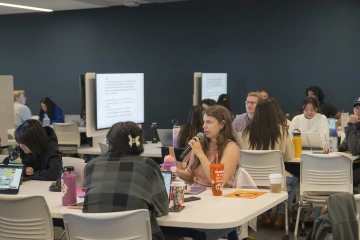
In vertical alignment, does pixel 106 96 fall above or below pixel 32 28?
below

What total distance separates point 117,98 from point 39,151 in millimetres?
2137

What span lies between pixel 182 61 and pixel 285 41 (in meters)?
2.13

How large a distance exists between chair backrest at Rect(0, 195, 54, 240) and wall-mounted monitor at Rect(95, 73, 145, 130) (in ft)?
10.3

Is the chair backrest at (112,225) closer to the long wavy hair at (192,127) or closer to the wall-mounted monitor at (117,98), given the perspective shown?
the long wavy hair at (192,127)

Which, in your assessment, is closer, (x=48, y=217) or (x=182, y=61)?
(x=48, y=217)

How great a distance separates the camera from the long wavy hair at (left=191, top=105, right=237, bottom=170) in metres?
4.26

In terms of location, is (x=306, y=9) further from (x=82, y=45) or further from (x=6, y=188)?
(x=6, y=188)

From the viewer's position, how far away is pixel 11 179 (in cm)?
403

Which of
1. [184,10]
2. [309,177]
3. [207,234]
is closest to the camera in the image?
[207,234]

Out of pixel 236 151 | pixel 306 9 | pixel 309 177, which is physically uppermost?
pixel 306 9

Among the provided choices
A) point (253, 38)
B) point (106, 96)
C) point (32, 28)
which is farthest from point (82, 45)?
point (106, 96)

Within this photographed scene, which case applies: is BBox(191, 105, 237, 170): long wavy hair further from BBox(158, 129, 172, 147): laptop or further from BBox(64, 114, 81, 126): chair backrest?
BBox(64, 114, 81, 126): chair backrest

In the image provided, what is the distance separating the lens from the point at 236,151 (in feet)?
13.9

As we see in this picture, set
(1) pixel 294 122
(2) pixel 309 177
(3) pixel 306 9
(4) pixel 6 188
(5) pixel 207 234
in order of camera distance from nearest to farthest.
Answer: (5) pixel 207 234 → (4) pixel 6 188 → (2) pixel 309 177 → (1) pixel 294 122 → (3) pixel 306 9
